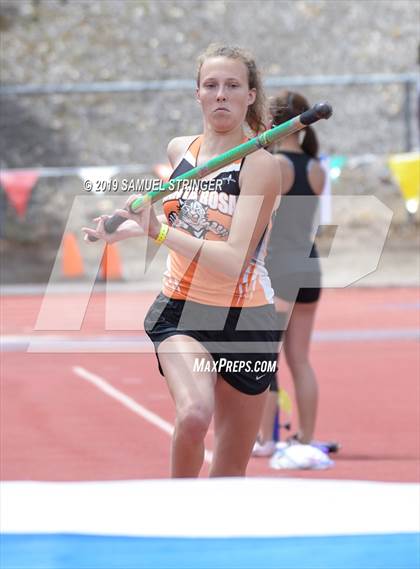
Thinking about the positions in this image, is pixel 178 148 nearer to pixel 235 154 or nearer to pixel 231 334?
pixel 235 154

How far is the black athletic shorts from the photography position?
4293 mm

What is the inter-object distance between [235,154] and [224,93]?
1.05 ft

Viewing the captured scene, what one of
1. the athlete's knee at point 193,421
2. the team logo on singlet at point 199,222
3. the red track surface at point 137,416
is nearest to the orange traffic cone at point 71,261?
the red track surface at point 137,416

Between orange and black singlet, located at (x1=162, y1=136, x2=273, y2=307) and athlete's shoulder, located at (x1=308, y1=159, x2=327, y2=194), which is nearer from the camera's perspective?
orange and black singlet, located at (x1=162, y1=136, x2=273, y2=307)

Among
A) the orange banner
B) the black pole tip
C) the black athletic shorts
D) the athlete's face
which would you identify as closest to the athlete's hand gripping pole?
the black pole tip

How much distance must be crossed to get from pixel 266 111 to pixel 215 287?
0.71 m

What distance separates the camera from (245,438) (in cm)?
436

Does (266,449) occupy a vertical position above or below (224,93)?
above

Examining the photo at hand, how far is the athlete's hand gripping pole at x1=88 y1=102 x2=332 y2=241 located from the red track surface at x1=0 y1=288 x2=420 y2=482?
2.60m

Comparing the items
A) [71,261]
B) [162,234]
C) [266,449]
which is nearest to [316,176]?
[266,449]

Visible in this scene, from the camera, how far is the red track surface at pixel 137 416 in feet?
21.8

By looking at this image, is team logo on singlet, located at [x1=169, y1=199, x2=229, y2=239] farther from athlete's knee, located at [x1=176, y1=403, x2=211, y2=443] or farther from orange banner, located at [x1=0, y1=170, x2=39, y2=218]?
orange banner, located at [x1=0, y1=170, x2=39, y2=218]

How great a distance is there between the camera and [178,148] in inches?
178

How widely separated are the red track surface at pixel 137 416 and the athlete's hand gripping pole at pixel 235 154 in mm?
2596
